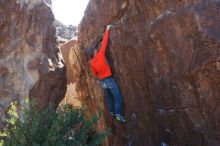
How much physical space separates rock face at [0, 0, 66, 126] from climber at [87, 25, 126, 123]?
1.48 meters

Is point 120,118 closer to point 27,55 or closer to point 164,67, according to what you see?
point 164,67

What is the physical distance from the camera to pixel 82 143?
23.1 feet

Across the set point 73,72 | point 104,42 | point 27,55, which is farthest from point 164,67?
point 73,72

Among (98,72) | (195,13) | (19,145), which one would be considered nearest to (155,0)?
(195,13)

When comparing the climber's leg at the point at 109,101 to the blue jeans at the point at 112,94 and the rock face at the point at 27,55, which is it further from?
the rock face at the point at 27,55

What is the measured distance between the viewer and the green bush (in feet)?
22.4

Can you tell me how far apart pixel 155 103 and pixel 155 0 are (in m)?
1.96

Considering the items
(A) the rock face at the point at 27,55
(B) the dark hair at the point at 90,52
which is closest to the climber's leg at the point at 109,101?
(B) the dark hair at the point at 90,52

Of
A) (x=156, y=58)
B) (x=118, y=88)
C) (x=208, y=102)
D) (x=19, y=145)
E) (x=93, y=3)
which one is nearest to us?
(x=19, y=145)

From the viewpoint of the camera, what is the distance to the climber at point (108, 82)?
909cm

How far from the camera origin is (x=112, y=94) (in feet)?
30.4

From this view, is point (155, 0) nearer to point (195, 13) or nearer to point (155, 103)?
point (195, 13)

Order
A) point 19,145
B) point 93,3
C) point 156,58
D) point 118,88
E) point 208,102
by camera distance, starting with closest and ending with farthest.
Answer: point 19,145
point 208,102
point 156,58
point 118,88
point 93,3

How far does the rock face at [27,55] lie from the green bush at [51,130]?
2458mm
